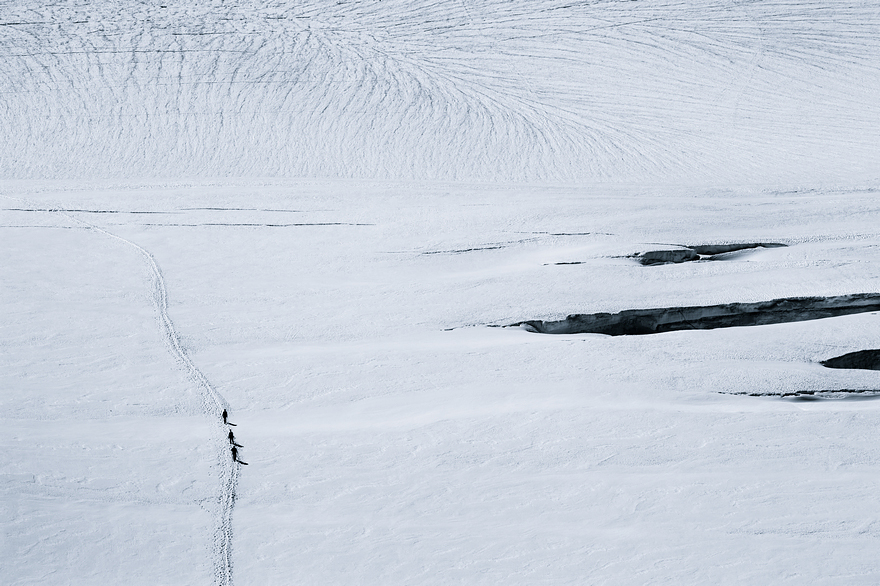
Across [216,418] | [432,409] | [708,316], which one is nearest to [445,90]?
[708,316]

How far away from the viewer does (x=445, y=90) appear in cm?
852

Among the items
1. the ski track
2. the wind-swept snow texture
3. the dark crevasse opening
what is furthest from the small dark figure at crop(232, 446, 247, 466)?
the wind-swept snow texture

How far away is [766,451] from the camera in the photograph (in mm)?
3045

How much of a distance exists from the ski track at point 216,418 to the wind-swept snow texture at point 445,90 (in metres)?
2.52

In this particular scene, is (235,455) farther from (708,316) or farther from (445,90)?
(445,90)

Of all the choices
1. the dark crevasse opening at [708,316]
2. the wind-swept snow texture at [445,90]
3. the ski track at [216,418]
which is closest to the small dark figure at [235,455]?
the ski track at [216,418]

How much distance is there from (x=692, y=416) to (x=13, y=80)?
7580mm

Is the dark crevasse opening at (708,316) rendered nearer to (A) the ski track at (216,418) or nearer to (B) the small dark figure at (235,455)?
(A) the ski track at (216,418)

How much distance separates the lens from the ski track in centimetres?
249

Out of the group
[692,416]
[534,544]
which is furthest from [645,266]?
[534,544]

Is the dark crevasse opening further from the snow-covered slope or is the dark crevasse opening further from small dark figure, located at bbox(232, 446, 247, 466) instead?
small dark figure, located at bbox(232, 446, 247, 466)

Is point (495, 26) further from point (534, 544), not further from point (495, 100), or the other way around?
point (534, 544)

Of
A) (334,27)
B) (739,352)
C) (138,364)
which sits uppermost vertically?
(334,27)

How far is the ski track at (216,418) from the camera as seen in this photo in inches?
98.0
